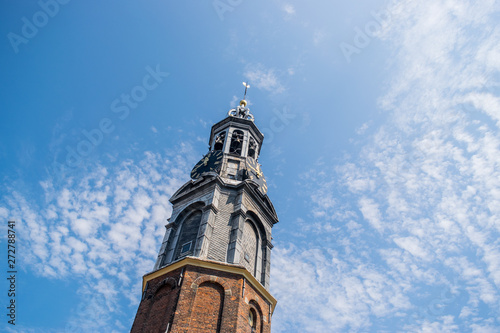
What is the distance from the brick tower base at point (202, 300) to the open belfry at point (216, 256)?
0.04 m

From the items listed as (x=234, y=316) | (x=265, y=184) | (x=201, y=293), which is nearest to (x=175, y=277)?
(x=201, y=293)

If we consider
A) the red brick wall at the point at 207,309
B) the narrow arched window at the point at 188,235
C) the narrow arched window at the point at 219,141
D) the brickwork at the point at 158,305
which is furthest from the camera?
the narrow arched window at the point at 219,141

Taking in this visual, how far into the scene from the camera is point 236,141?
31.6m

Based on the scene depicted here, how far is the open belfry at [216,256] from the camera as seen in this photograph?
61.5 feet

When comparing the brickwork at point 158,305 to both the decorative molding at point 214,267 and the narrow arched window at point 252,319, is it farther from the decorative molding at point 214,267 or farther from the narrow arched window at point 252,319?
the narrow arched window at point 252,319

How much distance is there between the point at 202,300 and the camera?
1908 centimetres

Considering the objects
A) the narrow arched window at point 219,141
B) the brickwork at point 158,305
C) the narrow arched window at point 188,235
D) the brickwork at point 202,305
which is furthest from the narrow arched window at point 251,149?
the brickwork at point 158,305

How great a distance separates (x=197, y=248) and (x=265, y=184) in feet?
30.1

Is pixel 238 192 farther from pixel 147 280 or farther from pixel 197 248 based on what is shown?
pixel 147 280

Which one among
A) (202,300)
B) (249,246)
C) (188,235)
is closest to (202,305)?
(202,300)

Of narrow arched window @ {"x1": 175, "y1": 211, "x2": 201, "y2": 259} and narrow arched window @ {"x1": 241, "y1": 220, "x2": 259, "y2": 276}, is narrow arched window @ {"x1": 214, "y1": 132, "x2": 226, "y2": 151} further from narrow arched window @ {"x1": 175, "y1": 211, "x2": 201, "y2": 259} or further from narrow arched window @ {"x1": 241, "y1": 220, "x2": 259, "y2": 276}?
narrow arched window @ {"x1": 241, "y1": 220, "x2": 259, "y2": 276}

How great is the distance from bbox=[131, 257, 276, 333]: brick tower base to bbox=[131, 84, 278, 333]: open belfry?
0.15 feet

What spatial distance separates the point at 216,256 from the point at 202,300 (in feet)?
9.27

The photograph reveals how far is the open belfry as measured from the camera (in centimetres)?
1873
